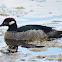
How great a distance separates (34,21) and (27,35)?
435 cm

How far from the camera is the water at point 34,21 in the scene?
10406mm

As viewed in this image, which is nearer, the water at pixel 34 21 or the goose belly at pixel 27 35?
the water at pixel 34 21

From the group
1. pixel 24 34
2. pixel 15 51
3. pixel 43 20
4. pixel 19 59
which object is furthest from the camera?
pixel 43 20

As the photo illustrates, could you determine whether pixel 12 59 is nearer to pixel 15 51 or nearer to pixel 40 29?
pixel 15 51

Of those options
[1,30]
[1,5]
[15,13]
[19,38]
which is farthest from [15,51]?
[1,5]

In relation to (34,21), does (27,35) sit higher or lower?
higher

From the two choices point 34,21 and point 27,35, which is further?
point 34,21

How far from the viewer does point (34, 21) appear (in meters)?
18.1

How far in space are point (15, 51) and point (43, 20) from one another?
7.26m

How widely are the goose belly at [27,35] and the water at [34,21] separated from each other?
16.7 inches

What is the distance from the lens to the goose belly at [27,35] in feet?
45.3

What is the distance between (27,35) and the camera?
45.3 feet

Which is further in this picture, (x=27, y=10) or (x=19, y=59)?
(x=27, y=10)

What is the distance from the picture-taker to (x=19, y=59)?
10180 mm
